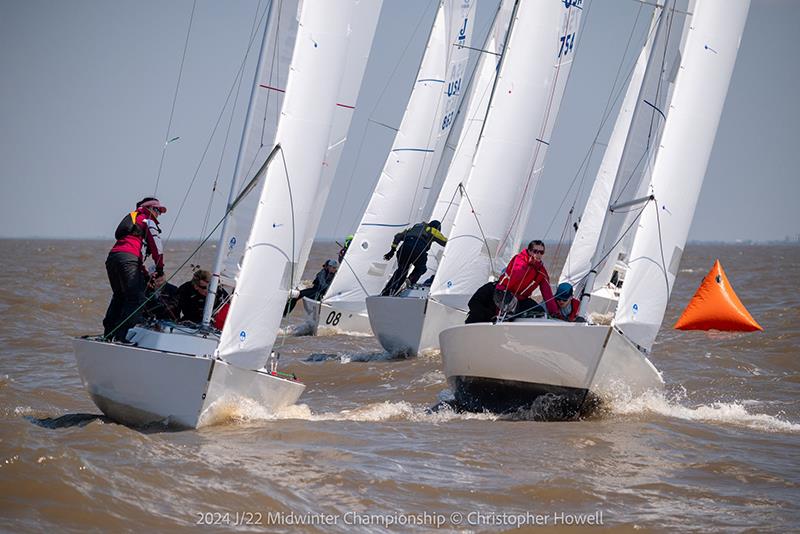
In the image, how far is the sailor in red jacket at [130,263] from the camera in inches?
328

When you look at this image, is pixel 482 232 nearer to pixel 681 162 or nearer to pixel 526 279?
pixel 526 279

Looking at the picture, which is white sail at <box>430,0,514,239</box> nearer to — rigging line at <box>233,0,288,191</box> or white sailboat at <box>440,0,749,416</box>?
white sailboat at <box>440,0,749,416</box>

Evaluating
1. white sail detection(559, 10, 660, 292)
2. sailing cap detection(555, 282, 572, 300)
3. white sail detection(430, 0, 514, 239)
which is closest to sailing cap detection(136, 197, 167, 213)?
sailing cap detection(555, 282, 572, 300)

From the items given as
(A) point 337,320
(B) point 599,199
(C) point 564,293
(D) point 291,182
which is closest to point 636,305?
(C) point 564,293

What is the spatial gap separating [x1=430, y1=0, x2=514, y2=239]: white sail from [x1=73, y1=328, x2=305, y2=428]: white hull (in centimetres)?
820

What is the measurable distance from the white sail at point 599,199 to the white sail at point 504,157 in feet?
21.7

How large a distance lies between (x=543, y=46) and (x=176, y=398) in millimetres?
7427

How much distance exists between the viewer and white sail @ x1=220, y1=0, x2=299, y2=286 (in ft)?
27.0

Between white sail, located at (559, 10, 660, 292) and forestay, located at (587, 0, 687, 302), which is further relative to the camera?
white sail, located at (559, 10, 660, 292)

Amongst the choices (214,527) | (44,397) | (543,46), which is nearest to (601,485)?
(214,527)

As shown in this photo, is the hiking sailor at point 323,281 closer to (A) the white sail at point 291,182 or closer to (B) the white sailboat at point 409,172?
(B) the white sailboat at point 409,172

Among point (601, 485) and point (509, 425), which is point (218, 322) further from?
point (601, 485)

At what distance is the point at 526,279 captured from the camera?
9352mm

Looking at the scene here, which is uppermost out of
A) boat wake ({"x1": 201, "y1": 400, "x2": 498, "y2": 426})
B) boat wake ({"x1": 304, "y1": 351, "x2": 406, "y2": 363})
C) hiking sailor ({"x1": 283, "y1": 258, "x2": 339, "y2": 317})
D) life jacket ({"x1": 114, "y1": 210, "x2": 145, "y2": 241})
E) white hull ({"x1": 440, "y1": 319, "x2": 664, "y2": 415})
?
life jacket ({"x1": 114, "y1": 210, "x2": 145, "y2": 241})
